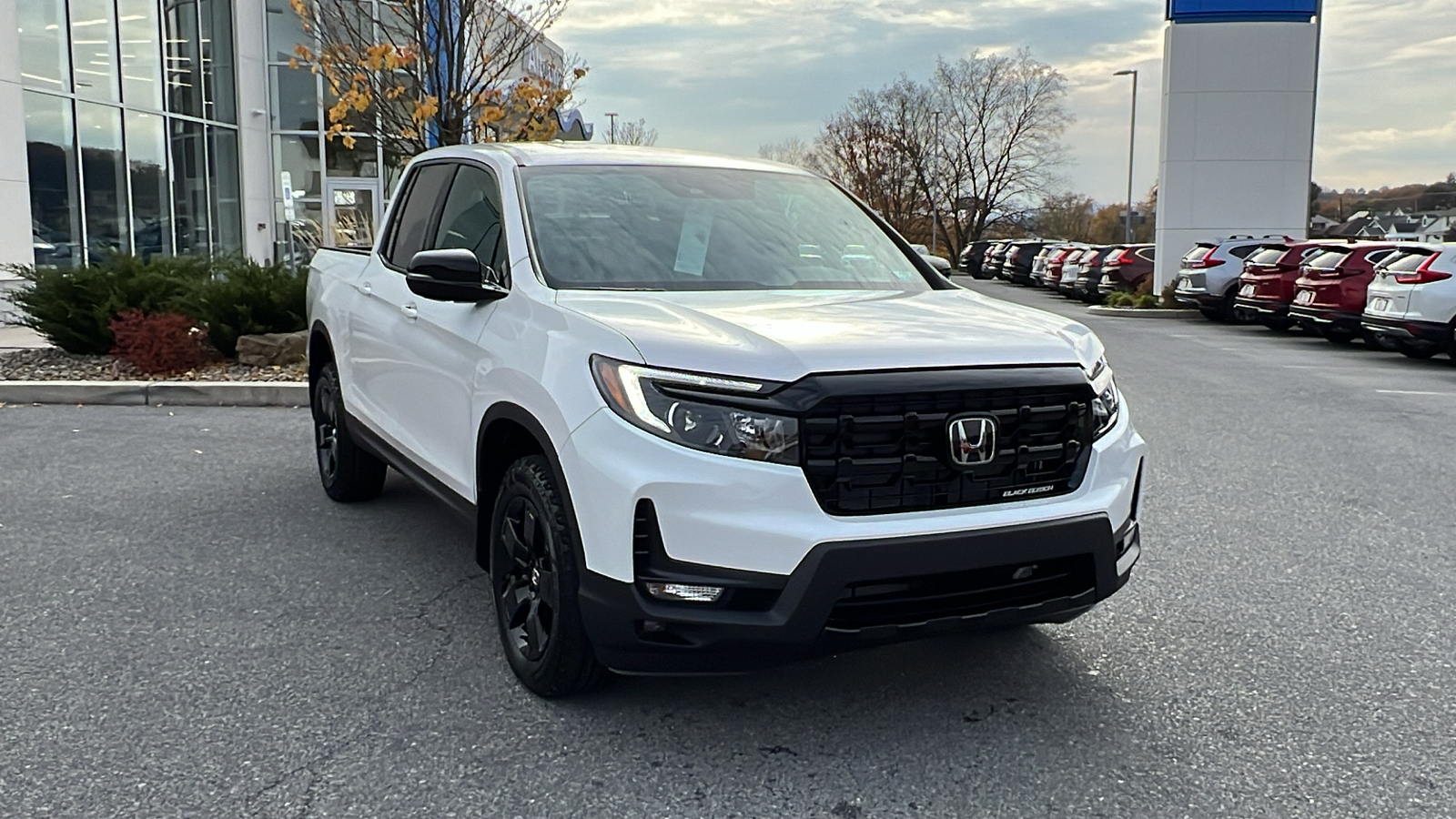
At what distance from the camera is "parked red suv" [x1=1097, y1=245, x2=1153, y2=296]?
30219mm

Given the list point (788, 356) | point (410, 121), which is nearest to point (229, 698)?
point (788, 356)

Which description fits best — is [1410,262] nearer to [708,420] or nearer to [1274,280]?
[1274,280]

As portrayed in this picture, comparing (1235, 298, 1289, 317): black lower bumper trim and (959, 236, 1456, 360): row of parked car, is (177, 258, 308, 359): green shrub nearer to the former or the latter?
(959, 236, 1456, 360): row of parked car

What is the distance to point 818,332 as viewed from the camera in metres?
3.55

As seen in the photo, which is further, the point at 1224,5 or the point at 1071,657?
the point at 1224,5

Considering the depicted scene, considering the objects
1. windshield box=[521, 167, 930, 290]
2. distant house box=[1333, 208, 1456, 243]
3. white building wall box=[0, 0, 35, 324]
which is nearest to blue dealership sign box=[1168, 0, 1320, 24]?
white building wall box=[0, 0, 35, 324]

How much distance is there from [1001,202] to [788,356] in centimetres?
6238

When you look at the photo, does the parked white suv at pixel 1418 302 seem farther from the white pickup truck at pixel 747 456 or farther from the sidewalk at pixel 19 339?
the sidewalk at pixel 19 339

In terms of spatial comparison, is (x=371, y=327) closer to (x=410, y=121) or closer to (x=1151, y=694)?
(x=1151, y=694)

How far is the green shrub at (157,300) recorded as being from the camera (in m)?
11.4

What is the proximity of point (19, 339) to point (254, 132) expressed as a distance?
40.1ft

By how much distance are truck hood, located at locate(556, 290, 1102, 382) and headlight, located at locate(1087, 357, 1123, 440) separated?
0.05 meters

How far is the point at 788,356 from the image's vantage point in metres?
3.33

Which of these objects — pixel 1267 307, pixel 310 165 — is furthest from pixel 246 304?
pixel 310 165
